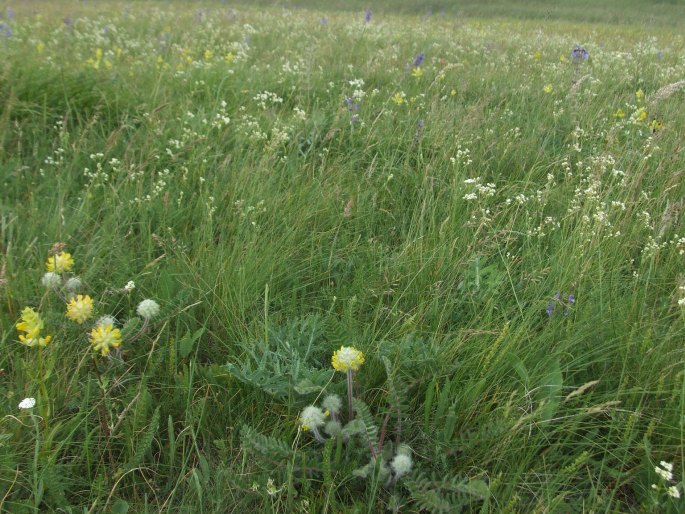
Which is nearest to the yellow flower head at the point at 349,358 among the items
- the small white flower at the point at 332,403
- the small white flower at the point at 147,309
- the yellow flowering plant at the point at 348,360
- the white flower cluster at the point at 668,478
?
the yellow flowering plant at the point at 348,360

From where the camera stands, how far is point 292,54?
210 inches

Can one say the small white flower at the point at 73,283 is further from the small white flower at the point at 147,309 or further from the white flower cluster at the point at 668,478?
the white flower cluster at the point at 668,478

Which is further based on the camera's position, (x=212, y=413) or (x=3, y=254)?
(x=3, y=254)

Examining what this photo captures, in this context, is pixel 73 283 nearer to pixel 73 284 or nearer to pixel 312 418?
pixel 73 284

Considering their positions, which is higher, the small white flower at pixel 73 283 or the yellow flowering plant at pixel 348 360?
the yellow flowering plant at pixel 348 360

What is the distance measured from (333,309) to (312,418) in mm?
630

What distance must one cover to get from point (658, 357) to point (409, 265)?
0.89 metres

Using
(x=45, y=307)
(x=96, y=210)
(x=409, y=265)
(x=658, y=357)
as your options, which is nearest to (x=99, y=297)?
(x=45, y=307)

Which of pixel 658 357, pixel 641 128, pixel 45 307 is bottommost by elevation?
pixel 45 307

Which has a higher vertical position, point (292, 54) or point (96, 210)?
point (292, 54)

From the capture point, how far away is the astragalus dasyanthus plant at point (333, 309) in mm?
1483

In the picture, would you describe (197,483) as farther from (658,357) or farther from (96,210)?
(96,210)

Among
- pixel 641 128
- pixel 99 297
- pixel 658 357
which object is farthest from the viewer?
pixel 641 128

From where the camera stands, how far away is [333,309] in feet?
6.76
